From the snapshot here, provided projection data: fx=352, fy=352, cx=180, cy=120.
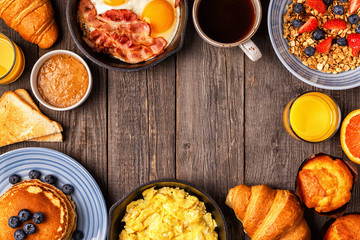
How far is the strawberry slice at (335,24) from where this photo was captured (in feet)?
5.61

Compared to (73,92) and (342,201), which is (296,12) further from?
(73,92)

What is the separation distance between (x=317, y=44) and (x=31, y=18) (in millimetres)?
1431

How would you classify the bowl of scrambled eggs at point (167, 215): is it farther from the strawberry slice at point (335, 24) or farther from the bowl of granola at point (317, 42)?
the strawberry slice at point (335, 24)

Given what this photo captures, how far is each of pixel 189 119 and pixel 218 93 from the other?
21 cm

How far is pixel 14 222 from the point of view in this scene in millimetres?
1656

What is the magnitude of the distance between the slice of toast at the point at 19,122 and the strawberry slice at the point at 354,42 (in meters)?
1.54

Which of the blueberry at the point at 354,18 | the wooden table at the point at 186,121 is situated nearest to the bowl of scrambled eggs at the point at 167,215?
the wooden table at the point at 186,121

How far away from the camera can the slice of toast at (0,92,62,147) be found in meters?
1.85

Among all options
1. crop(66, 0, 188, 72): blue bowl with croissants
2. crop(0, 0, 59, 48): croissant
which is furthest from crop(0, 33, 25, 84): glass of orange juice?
crop(66, 0, 188, 72): blue bowl with croissants

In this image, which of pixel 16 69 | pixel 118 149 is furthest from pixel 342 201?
pixel 16 69

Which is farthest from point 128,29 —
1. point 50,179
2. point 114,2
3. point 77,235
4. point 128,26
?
point 77,235

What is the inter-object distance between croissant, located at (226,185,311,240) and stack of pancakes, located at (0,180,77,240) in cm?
85

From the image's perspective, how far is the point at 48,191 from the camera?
5.79 ft

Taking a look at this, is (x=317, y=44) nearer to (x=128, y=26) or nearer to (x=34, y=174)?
(x=128, y=26)
